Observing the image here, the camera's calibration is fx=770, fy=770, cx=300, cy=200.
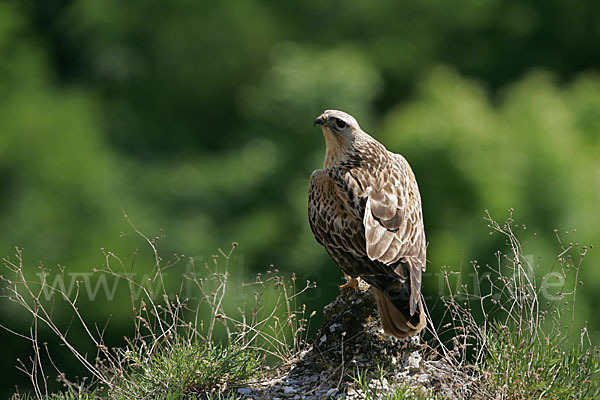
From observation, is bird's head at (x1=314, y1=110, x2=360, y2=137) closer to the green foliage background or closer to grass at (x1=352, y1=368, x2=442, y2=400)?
grass at (x1=352, y1=368, x2=442, y2=400)

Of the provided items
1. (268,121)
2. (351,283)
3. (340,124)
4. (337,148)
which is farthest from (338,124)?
(268,121)

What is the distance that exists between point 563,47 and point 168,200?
1405cm

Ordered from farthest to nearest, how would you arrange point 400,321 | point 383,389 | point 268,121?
point 268,121
point 400,321
point 383,389

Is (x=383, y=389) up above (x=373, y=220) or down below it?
below

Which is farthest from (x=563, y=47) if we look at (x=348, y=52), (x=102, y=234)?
(x=102, y=234)

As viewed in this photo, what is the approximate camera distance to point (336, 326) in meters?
4.52

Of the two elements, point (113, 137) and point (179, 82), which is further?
point (179, 82)

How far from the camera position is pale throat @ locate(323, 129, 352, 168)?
524 centimetres

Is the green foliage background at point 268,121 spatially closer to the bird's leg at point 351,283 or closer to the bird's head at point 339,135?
the bird's head at point 339,135

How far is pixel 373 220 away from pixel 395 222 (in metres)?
0.13

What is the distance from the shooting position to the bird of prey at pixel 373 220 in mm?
4254

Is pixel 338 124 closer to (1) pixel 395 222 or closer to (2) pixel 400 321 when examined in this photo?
(1) pixel 395 222

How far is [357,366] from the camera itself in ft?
14.2

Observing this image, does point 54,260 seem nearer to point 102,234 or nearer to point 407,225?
point 102,234
